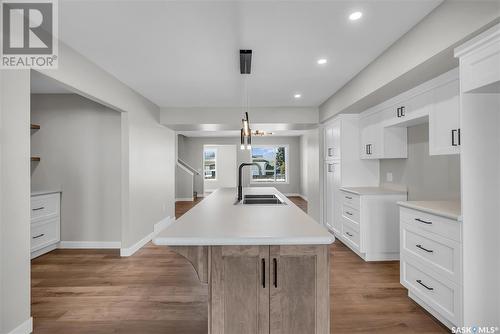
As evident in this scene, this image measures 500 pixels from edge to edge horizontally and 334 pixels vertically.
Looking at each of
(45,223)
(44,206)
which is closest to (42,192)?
(44,206)

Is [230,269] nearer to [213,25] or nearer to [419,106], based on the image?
[213,25]

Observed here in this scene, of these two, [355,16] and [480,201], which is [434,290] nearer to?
[480,201]

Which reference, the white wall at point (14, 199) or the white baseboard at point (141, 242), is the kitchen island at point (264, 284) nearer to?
the white wall at point (14, 199)

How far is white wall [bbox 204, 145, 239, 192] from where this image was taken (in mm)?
10891

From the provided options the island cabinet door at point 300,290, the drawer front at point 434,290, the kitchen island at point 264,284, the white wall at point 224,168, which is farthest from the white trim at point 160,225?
the white wall at point 224,168

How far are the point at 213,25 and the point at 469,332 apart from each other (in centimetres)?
294

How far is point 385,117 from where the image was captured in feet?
11.1

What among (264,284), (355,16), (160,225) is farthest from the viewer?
(160,225)

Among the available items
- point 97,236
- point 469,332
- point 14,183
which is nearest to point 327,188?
point 469,332

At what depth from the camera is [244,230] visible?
1489mm

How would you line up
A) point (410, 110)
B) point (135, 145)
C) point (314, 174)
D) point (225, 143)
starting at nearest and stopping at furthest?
point (410, 110) < point (135, 145) < point (314, 174) < point (225, 143)

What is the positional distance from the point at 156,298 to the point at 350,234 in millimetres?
2760

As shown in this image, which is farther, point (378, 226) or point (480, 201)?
point (378, 226)

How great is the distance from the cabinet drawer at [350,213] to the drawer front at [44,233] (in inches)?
174
